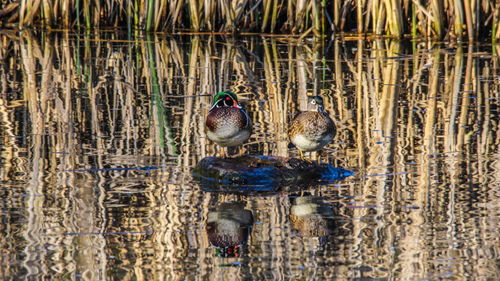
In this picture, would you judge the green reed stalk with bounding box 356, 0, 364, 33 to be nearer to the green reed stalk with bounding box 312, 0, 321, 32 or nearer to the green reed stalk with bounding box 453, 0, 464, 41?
the green reed stalk with bounding box 312, 0, 321, 32

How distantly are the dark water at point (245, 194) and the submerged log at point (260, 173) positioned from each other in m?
0.14

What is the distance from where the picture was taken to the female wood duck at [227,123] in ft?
18.5

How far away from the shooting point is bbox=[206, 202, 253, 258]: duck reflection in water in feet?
14.0

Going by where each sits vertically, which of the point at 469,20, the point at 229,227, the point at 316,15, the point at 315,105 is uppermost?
the point at 316,15

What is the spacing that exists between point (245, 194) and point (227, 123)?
0.55 meters

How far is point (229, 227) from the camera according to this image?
462 centimetres

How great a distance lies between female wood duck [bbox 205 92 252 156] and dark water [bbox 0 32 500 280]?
395 millimetres

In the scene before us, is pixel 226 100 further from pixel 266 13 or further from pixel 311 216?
pixel 266 13

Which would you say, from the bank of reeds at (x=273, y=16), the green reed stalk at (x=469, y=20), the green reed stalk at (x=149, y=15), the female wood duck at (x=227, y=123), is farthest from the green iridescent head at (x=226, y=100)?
the green reed stalk at (x=149, y=15)

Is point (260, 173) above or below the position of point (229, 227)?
above

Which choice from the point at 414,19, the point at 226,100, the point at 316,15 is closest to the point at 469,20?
the point at 414,19

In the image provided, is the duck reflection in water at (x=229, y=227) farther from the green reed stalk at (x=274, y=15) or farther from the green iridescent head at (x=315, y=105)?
the green reed stalk at (x=274, y=15)

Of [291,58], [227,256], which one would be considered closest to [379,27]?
[291,58]

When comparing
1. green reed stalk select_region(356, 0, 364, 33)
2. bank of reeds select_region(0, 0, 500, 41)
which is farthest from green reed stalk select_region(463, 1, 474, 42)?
green reed stalk select_region(356, 0, 364, 33)
